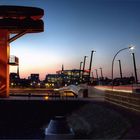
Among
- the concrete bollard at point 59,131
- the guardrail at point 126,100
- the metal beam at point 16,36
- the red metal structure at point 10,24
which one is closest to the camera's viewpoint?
the concrete bollard at point 59,131

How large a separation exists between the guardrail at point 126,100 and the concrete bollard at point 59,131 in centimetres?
1739

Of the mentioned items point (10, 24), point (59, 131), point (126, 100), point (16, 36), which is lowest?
point (59, 131)

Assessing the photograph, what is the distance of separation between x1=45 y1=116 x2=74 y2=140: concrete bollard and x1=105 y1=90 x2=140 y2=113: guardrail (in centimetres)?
1739

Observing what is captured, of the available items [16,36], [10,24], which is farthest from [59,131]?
[16,36]

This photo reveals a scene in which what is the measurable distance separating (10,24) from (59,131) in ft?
167

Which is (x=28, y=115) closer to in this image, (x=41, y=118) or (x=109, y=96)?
(x=41, y=118)

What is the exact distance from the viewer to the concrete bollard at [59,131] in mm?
10727

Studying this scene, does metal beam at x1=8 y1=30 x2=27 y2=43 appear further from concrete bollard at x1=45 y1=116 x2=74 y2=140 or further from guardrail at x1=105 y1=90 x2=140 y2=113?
concrete bollard at x1=45 y1=116 x2=74 y2=140

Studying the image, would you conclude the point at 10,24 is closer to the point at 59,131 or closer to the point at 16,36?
the point at 16,36

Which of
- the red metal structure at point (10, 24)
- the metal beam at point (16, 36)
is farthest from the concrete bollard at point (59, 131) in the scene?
the metal beam at point (16, 36)

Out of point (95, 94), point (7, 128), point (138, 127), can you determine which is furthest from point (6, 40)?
point (138, 127)

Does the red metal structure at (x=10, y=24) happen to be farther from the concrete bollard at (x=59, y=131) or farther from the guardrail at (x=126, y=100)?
the concrete bollard at (x=59, y=131)

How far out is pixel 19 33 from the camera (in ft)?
207

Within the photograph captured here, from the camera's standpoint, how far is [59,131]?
10.8 meters
